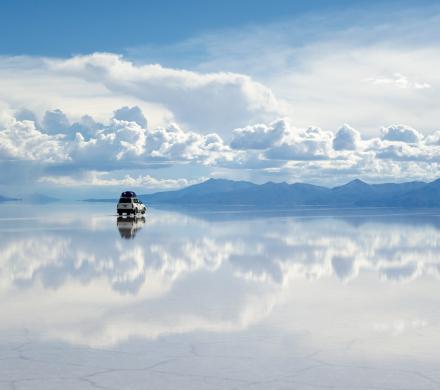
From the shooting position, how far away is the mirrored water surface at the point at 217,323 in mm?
9500

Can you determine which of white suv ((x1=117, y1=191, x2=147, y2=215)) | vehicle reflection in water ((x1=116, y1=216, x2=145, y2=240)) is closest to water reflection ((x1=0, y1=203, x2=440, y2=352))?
vehicle reflection in water ((x1=116, y1=216, x2=145, y2=240))

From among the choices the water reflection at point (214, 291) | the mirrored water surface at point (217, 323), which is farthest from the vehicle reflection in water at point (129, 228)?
the mirrored water surface at point (217, 323)

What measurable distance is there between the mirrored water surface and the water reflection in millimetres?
52

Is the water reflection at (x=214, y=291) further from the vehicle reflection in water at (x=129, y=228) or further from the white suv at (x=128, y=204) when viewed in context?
the white suv at (x=128, y=204)

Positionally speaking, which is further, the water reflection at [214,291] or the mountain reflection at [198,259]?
the mountain reflection at [198,259]

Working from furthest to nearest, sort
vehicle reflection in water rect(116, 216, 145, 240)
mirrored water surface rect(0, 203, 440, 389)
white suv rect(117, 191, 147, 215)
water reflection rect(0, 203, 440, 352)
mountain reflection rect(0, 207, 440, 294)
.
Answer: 1. white suv rect(117, 191, 147, 215)
2. vehicle reflection in water rect(116, 216, 145, 240)
3. mountain reflection rect(0, 207, 440, 294)
4. water reflection rect(0, 203, 440, 352)
5. mirrored water surface rect(0, 203, 440, 389)

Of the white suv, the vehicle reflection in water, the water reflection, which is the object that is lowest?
the vehicle reflection in water

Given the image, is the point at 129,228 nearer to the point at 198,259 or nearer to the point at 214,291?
the point at 198,259

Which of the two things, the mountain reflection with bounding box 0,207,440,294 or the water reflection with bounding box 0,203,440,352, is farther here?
the mountain reflection with bounding box 0,207,440,294

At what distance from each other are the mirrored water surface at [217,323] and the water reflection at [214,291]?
0.17 ft

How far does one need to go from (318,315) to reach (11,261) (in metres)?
15.8

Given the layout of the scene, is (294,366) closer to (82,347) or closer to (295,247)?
(82,347)

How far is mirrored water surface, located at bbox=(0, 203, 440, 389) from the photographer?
9.50m

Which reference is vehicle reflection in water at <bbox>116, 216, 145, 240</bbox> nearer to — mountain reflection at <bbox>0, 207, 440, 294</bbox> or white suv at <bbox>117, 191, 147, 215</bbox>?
mountain reflection at <bbox>0, 207, 440, 294</bbox>
